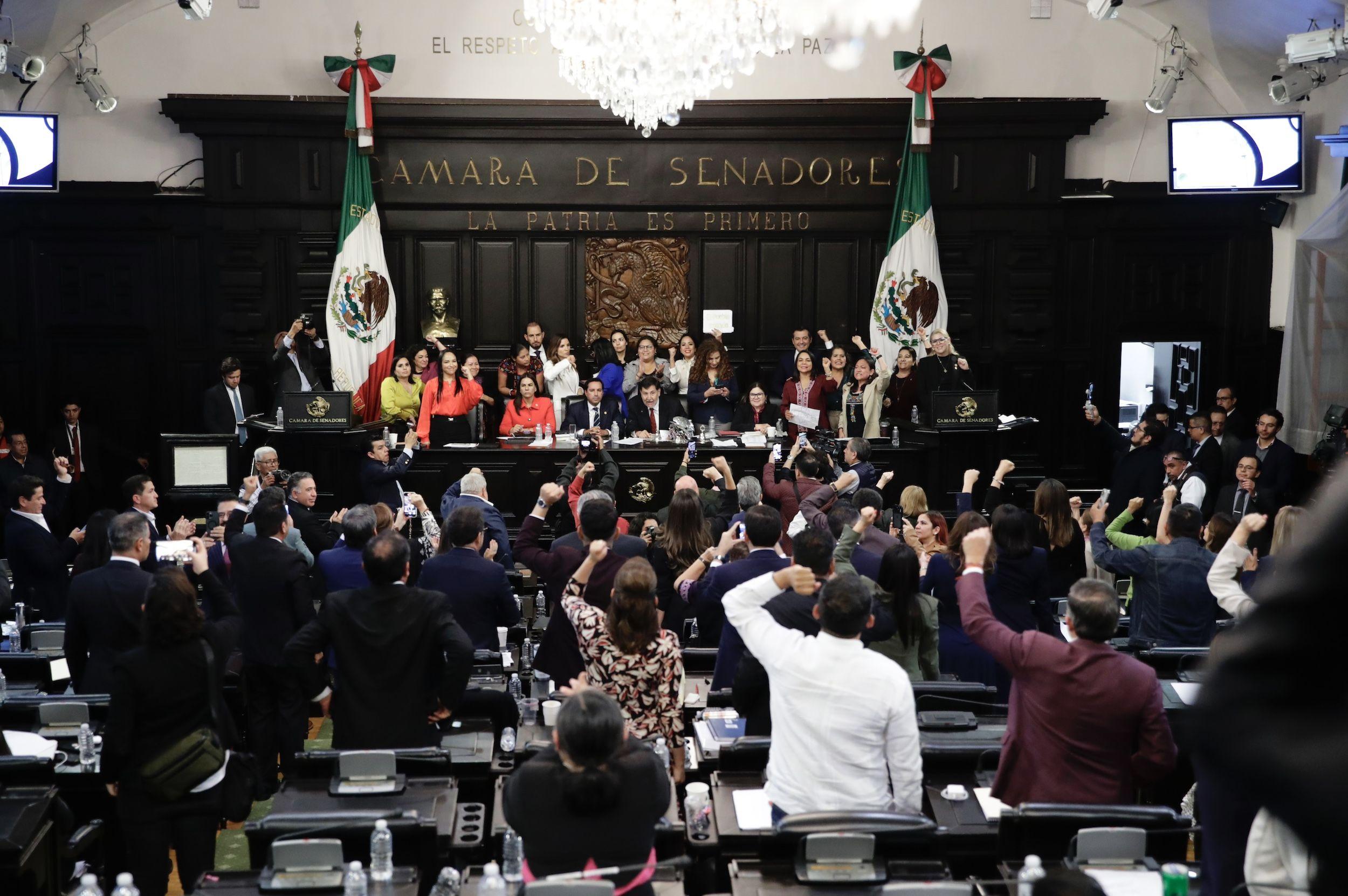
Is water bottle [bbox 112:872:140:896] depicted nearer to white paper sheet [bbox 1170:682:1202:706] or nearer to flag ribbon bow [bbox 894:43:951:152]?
white paper sheet [bbox 1170:682:1202:706]

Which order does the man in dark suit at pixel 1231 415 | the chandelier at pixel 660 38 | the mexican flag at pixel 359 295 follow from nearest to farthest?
the chandelier at pixel 660 38 → the man in dark suit at pixel 1231 415 → the mexican flag at pixel 359 295

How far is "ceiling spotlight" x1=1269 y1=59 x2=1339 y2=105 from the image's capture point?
1118 cm

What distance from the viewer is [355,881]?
340cm

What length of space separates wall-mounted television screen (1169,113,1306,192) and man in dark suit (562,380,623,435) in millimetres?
6092

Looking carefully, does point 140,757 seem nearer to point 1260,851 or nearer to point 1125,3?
point 1260,851

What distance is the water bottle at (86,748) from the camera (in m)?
4.55

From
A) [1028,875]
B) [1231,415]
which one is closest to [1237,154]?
[1231,415]

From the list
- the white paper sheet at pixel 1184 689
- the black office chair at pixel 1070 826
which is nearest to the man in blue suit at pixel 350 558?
the black office chair at pixel 1070 826

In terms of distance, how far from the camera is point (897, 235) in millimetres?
13078

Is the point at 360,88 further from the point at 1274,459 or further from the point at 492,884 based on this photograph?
the point at 492,884

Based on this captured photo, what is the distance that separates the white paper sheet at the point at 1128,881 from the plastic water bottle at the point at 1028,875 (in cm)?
15

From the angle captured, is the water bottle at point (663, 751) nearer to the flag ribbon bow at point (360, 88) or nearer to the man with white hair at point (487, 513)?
the man with white hair at point (487, 513)

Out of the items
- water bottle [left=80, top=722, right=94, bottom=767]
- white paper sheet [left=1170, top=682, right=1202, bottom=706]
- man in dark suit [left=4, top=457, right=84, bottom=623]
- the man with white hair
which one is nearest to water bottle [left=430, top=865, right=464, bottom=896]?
water bottle [left=80, top=722, right=94, bottom=767]

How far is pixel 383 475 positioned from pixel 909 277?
20.9ft
